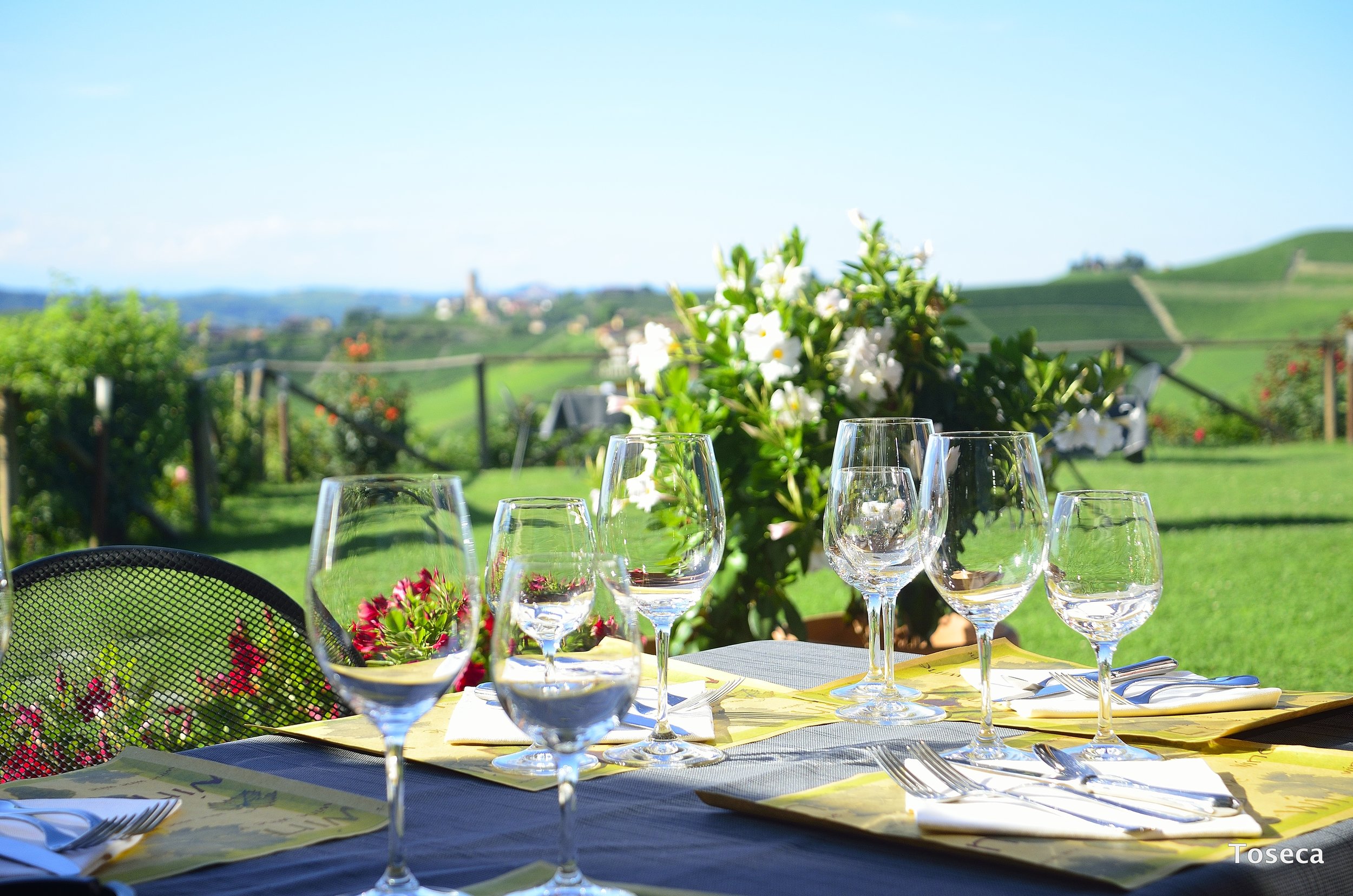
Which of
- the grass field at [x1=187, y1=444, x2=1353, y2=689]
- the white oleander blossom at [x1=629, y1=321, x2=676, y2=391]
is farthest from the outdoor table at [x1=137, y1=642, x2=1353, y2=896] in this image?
the grass field at [x1=187, y1=444, x2=1353, y2=689]

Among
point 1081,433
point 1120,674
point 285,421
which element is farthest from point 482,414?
point 1120,674

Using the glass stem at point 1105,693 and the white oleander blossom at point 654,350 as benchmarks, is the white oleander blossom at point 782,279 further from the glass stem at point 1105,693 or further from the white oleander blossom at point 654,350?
the glass stem at point 1105,693

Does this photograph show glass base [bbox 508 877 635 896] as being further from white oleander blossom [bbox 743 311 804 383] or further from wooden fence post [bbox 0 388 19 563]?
wooden fence post [bbox 0 388 19 563]

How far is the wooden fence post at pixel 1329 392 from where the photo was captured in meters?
13.0

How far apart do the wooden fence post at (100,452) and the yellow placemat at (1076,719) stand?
6537 mm

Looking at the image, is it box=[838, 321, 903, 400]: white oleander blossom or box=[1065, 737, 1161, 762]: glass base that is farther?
box=[838, 321, 903, 400]: white oleander blossom

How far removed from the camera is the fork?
36.6 inches

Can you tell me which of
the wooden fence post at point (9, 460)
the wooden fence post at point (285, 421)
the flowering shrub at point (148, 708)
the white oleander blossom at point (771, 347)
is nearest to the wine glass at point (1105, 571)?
the flowering shrub at point (148, 708)

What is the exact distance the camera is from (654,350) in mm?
2670

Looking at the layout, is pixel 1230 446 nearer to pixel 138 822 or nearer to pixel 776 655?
pixel 776 655

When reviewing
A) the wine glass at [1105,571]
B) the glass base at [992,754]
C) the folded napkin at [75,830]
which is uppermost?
the wine glass at [1105,571]

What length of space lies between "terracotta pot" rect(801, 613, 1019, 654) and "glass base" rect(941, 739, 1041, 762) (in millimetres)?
1556

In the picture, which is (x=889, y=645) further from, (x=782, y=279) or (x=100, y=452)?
(x=100, y=452)

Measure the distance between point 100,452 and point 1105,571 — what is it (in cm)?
706
